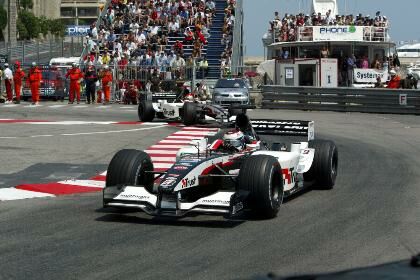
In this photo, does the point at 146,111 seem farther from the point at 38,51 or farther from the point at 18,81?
the point at 38,51

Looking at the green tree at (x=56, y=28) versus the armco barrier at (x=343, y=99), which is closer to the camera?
the armco barrier at (x=343, y=99)

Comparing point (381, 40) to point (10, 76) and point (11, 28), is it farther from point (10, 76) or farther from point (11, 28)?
point (11, 28)

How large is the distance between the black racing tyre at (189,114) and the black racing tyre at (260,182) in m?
12.9

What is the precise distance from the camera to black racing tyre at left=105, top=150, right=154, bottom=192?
9.91m

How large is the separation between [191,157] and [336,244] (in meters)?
2.44

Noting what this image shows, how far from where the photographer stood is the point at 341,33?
42.9m

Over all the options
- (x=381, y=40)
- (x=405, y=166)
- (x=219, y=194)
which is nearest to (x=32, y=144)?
(x=405, y=166)

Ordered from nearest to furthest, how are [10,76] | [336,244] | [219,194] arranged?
[336,244]
[219,194]
[10,76]

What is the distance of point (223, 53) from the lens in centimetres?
4097

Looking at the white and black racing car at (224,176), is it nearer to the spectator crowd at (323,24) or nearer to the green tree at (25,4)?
the spectator crowd at (323,24)

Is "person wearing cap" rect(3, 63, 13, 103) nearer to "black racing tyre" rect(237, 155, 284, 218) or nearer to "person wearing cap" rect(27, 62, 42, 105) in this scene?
"person wearing cap" rect(27, 62, 42, 105)

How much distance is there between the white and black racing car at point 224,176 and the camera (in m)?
9.12

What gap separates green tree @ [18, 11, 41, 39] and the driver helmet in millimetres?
89595

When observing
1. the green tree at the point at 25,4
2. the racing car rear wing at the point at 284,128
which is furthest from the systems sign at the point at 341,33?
the green tree at the point at 25,4
